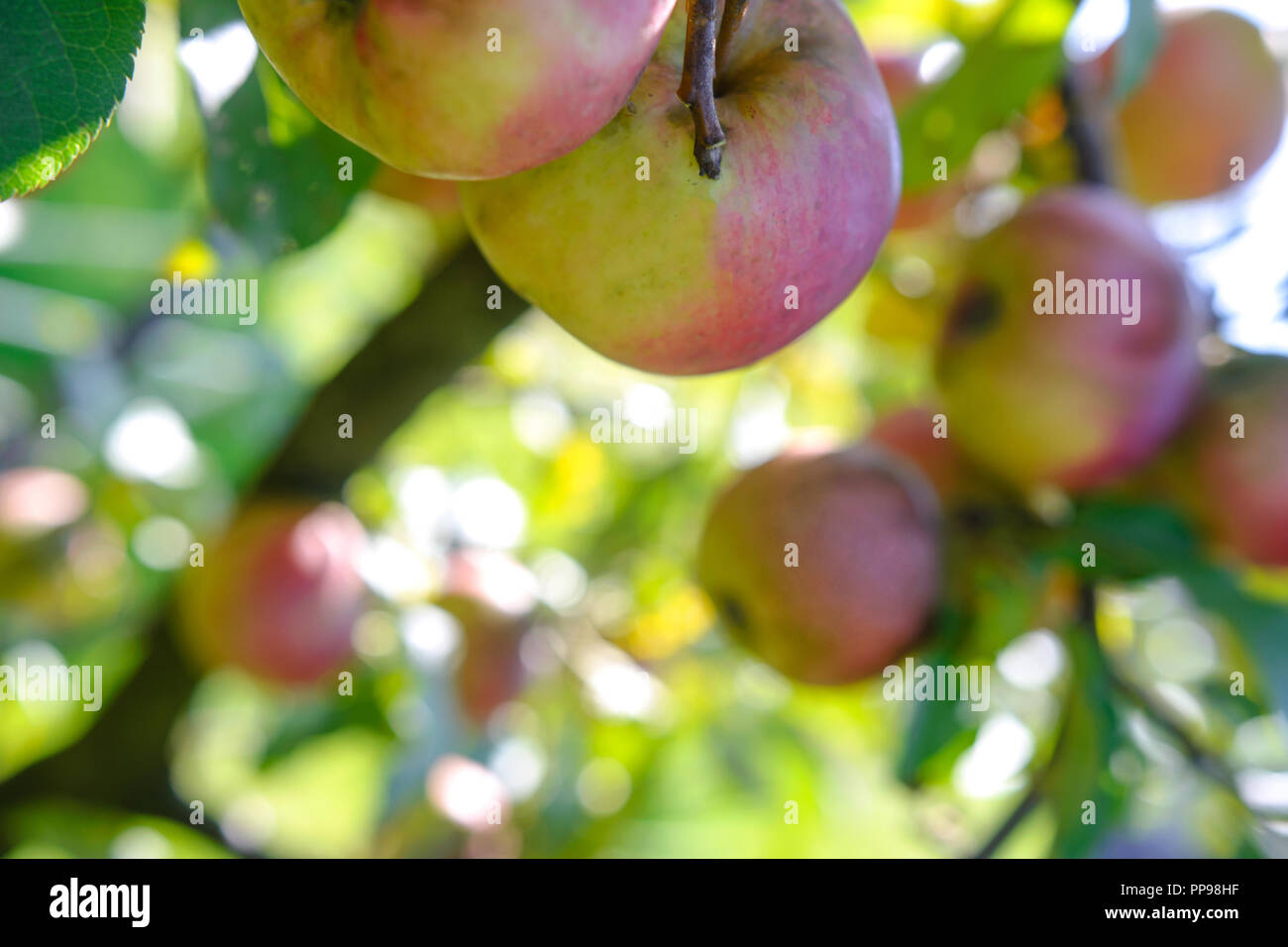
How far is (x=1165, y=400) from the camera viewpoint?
38.8 inches

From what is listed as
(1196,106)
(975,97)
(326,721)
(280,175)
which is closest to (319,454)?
(326,721)

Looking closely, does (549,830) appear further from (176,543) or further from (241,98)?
(241,98)

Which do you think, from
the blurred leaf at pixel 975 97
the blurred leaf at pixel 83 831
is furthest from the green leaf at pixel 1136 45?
the blurred leaf at pixel 83 831

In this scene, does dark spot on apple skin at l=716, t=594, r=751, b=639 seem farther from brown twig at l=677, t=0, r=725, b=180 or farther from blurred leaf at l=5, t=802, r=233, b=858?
blurred leaf at l=5, t=802, r=233, b=858

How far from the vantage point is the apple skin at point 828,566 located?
93 cm

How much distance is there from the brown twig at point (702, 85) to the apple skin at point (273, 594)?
2.93 ft

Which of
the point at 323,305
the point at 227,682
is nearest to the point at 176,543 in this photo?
the point at 227,682

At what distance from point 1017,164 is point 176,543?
1.17m

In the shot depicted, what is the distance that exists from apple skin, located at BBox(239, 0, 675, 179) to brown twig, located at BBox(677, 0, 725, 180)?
0.02m

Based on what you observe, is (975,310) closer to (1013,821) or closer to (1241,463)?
(1241,463)

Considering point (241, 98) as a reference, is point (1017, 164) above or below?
Result: above

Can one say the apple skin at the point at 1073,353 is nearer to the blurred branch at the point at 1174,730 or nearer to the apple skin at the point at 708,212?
the blurred branch at the point at 1174,730
